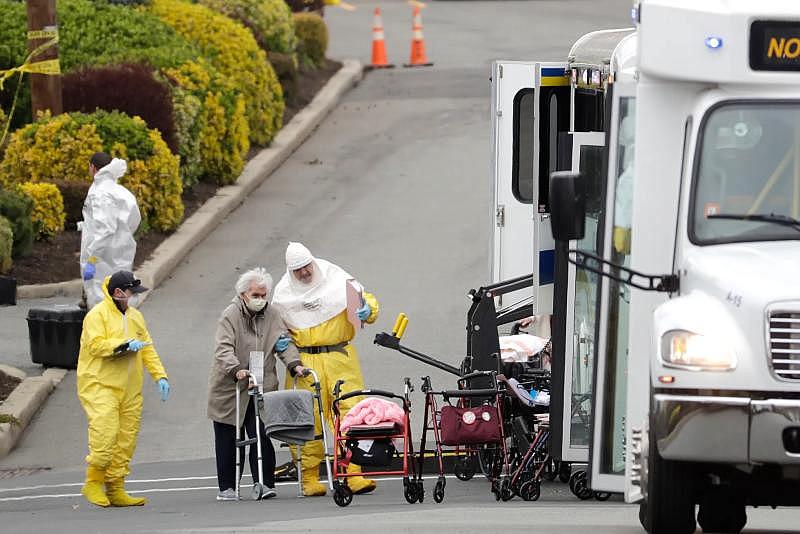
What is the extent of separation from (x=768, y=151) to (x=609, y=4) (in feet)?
105

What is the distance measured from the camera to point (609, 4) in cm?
3956

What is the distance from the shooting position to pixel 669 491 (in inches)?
310

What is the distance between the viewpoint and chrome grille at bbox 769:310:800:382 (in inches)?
286

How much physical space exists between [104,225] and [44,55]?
4643 mm

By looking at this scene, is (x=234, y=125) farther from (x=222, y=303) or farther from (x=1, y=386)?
(x=1, y=386)

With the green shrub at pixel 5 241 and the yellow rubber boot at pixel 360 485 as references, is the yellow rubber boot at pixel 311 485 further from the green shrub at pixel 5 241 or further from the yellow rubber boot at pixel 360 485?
the green shrub at pixel 5 241

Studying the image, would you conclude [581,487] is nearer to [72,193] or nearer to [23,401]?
[23,401]

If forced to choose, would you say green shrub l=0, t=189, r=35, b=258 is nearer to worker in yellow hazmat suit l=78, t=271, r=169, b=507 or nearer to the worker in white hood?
the worker in white hood

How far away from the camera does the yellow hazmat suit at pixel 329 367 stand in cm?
1211

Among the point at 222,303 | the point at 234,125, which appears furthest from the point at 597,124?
the point at 234,125

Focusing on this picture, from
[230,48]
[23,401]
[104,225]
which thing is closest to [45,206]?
[104,225]

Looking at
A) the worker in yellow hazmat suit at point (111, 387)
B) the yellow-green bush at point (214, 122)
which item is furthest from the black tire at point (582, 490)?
the yellow-green bush at point (214, 122)

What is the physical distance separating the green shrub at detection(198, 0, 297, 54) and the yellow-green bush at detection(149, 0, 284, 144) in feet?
5.25

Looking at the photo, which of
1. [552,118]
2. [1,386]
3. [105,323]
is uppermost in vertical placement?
[552,118]
